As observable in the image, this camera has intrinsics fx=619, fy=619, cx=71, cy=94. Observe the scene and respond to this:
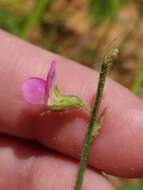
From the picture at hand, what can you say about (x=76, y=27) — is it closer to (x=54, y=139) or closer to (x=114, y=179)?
(x=114, y=179)

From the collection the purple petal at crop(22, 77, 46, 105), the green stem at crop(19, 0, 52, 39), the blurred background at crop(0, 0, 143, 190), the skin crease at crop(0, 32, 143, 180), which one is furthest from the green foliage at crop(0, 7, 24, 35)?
the purple petal at crop(22, 77, 46, 105)

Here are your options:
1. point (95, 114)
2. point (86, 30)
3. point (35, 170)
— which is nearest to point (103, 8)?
point (86, 30)

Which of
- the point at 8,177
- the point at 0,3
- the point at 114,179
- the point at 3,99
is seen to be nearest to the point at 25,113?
the point at 3,99

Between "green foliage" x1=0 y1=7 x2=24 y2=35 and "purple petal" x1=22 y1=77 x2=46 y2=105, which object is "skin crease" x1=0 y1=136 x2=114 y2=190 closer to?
"purple petal" x1=22 y1=77 x2=46 y2=105

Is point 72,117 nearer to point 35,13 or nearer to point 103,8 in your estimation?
point 35,13

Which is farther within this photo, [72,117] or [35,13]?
[35,13]

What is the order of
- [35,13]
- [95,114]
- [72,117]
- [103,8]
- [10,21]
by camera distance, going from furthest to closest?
[10,21] → [103,8] → [35,13] → [72,117] → [95,114]

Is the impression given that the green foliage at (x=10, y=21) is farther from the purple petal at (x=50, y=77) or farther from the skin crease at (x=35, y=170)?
the purple petal at (x=50, y=77)
